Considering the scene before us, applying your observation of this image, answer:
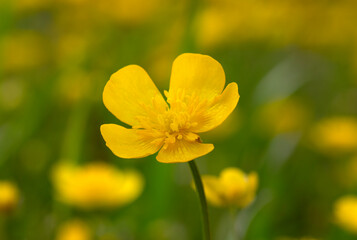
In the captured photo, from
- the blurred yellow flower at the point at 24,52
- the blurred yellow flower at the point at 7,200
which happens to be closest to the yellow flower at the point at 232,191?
the blurred yellow flower at the point at 7,200

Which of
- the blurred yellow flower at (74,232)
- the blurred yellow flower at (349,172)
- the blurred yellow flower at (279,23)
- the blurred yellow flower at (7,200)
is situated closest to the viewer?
the blurred yellow flower at (7,200)

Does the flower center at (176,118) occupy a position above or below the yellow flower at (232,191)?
above

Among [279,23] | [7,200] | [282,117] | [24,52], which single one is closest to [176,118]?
[7,200]

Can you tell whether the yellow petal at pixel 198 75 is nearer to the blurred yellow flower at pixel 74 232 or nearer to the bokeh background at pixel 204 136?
the bokeh background at pixel 204 136

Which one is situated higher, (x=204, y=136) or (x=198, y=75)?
(x=198, y=75)

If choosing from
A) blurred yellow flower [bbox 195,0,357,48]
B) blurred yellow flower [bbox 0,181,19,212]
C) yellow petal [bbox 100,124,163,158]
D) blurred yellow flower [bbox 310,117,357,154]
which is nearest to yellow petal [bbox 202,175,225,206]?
yellow petal [bbox 100,124,163,158]

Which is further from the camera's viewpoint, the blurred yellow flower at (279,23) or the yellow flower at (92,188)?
the blurred yellow flower at (279,23)

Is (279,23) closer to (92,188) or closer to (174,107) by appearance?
(92,188)
